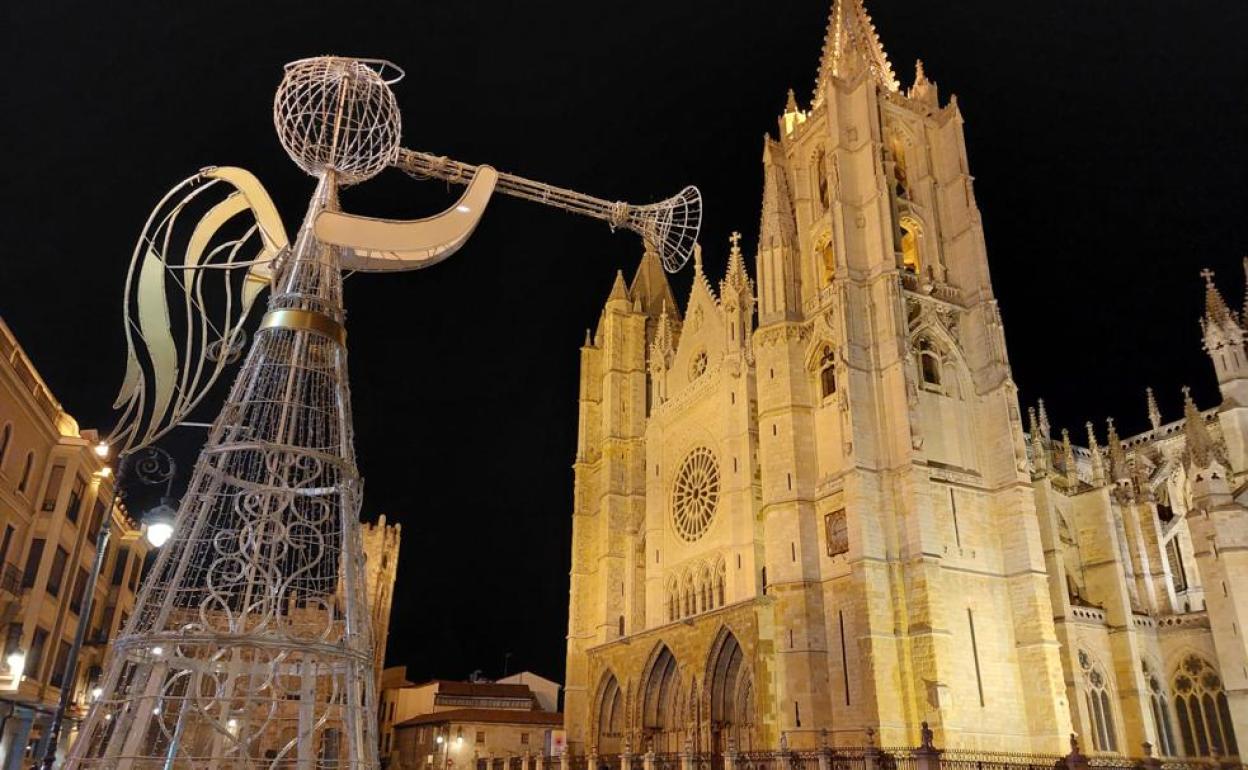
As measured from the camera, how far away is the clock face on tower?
36.1 meters

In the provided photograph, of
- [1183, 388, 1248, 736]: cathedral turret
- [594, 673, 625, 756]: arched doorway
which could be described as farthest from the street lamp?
[1183, 388, 1248, 736]: cathedral turret

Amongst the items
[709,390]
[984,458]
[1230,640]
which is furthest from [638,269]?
[1230,640]

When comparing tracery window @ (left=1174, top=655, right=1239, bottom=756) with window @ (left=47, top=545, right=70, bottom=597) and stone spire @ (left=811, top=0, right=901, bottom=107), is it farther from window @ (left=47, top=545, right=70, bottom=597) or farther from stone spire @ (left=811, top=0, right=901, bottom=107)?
window @ (left=47, top=545, right=70, bottom=597)

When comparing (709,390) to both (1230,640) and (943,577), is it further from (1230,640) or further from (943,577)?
(1230,640)

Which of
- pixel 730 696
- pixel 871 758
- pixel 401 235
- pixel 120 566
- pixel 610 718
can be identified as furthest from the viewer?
pixel 610 718

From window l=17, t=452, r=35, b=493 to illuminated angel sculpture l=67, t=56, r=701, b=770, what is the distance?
11124 millimetres

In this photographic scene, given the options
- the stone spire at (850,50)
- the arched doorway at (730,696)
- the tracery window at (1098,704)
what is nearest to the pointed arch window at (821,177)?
the stone spire at (850,50)

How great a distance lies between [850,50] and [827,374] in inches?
615

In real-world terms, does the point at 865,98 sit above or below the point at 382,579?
above

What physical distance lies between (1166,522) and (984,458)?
16972mm

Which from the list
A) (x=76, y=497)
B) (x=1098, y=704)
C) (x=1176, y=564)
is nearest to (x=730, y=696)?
(x=1098, y=704)

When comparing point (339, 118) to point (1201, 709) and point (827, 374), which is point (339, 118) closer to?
point (827, 374)

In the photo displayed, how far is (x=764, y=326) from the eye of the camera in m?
33.7

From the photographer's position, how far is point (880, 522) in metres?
28.2
